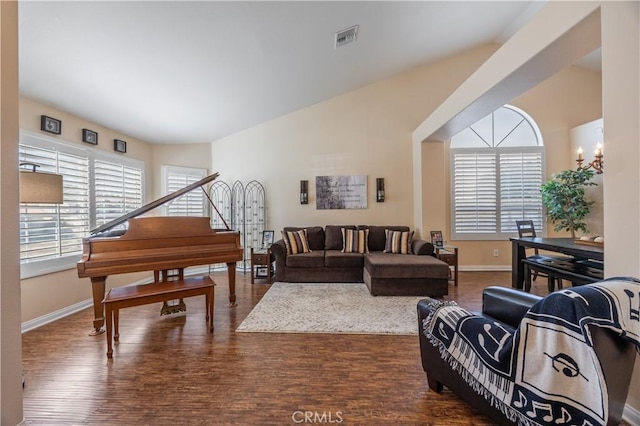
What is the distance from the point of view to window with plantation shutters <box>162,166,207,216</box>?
15.4 feet

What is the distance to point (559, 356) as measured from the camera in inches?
41.8

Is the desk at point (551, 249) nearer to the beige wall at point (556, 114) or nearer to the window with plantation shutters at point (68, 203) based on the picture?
the beige wall at point (556, 114)

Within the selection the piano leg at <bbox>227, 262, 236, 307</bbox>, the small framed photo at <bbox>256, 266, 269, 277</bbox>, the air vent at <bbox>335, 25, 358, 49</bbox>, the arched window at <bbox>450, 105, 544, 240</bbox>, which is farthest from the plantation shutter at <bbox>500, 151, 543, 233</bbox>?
the piano leg at <bbox>227, 262, 236, 307</bbox>

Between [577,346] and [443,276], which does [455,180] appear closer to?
[443,276]

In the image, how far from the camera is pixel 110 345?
7.05ft

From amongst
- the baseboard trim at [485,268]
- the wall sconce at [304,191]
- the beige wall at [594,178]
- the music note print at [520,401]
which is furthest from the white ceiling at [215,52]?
the baseboard trim at [485,268]

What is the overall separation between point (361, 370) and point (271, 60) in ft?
11.5

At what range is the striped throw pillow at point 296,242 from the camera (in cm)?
446

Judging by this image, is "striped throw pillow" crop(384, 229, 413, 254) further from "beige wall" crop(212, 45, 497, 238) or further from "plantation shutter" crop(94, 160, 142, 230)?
"plantation shutter" crop(94, 160, 142, 230)

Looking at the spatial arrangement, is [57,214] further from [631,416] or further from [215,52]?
[631,416]

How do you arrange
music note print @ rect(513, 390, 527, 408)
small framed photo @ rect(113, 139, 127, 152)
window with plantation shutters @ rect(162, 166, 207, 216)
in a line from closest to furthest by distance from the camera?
1. music note print @ rect(513, 390, 527, 408)
2. small framed photo @ rect(113, 139, 127, 152)
3. window with plantation shutters @ rect(162, 166, 207, 216)

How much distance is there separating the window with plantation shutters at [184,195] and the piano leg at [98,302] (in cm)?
229

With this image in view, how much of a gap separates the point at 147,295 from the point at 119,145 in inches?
114

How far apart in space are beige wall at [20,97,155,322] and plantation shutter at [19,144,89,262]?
23 centimetres
